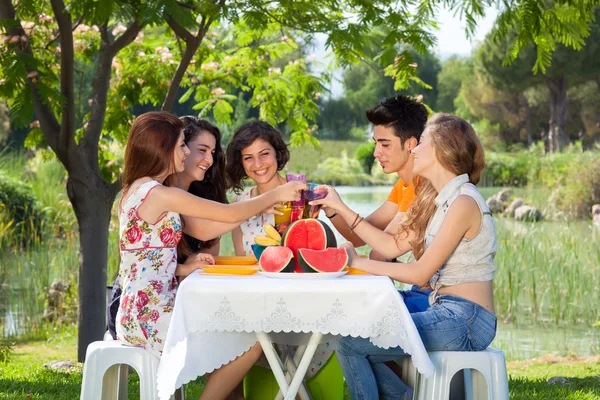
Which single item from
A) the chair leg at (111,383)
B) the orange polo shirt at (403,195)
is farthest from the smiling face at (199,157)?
the chair leg at (111,383)

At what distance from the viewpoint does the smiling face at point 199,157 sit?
13.6 feet

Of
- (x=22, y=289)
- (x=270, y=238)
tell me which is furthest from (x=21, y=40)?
(x=22, y=289)

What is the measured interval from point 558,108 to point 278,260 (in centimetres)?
3329

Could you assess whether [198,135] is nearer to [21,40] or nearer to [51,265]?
[21,40]

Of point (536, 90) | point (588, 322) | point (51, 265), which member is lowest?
point (588, 322)

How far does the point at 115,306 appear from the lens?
3779 millimetres

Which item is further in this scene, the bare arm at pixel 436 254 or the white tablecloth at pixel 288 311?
the bare arm at pixel 436 254

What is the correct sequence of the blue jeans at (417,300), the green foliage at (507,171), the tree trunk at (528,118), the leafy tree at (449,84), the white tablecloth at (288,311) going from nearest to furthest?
the white tablecloth at (288,311) → the blue jeans at (417,300) → the green foliage at (507,171) → the tree trunk at (528,118) → the leafy tree at (449,84)

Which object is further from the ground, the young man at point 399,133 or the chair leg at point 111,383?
the young man at point 399,133

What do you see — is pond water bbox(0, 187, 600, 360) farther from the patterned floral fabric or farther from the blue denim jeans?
the blue denim jeans

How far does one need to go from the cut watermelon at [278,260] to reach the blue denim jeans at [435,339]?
1.47 ft

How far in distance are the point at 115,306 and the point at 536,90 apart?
35.3 metres

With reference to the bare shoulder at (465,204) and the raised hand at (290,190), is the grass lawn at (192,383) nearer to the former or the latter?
the raised hand at (290,190)

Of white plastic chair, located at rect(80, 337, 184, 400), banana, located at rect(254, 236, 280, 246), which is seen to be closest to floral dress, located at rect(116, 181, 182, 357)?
white plastic chair, located at rect(80, 337, 184, 400)
